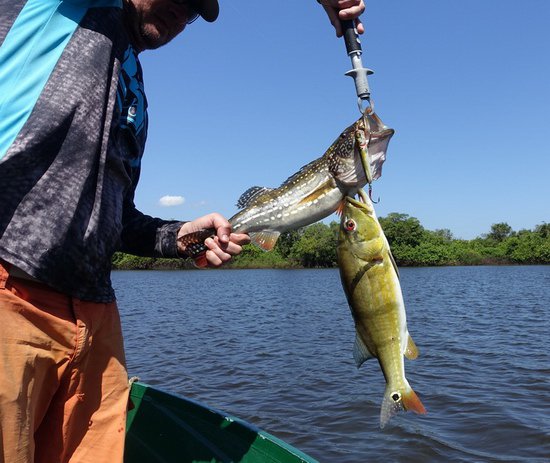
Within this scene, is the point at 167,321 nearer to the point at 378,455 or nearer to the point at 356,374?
the point at 356,374

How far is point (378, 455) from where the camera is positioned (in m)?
8.27

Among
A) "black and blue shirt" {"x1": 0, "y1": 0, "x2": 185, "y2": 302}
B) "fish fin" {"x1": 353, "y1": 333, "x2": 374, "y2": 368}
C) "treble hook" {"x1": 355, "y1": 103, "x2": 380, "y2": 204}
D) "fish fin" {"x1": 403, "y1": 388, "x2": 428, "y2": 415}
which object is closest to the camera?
"black and blue shirt" {"x1": 0, "y1": 0, "x2": 185, "y2": 302}

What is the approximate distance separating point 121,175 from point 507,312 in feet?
81.1

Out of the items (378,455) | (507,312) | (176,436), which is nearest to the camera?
(176,436)

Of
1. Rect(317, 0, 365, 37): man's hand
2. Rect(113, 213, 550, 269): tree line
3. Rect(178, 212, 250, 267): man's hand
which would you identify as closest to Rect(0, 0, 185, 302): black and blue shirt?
Rect(178, 212, 250, 267): man's hand

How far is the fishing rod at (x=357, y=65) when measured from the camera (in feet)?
9.14

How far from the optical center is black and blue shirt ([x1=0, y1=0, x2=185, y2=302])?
7.23 feet

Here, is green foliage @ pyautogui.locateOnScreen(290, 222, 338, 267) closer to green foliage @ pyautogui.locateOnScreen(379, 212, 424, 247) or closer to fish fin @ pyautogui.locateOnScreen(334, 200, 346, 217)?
green foliage @ pyautogui.locateOnScreen(379, 212, 424, 247)

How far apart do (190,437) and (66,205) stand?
110 inches

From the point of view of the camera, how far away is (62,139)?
2.35 meters

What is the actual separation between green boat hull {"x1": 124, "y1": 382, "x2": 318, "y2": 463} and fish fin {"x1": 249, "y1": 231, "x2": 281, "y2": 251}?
1636 millimetres

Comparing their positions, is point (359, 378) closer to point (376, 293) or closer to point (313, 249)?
point (376, 293)

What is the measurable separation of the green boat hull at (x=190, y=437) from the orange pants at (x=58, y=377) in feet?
4.49

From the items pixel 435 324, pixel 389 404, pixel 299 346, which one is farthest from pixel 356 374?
pixel 389 404
